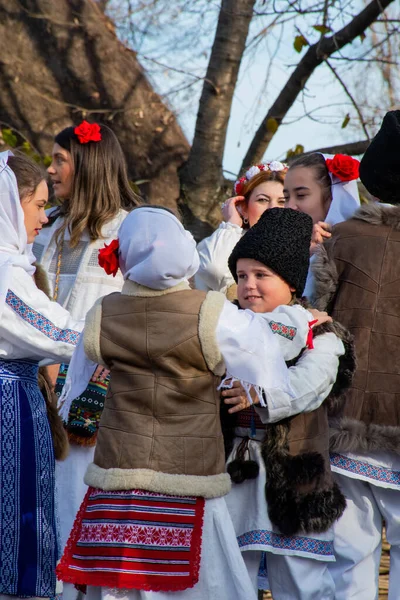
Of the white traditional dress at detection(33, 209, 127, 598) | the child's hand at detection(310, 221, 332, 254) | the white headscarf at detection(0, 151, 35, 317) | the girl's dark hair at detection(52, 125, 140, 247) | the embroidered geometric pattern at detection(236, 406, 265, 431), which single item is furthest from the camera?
the girl's dark hair at detection(52, 125, 140, 247)

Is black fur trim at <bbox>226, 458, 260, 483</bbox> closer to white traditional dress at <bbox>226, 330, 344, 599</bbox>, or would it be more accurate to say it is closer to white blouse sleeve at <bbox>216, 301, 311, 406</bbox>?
white traditional dress at <bbox>226, 330, 344, 599</bbox>

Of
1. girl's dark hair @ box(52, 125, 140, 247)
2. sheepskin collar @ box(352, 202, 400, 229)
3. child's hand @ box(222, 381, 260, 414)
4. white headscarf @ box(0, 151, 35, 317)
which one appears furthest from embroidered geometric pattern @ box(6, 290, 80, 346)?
sheepskin collar @ box(352, 202, 400, 229)

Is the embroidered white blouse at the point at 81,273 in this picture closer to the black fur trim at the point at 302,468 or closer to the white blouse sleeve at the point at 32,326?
the white blouse sleeve at the point at 32,326

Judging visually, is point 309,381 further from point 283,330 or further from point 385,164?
point 385,164

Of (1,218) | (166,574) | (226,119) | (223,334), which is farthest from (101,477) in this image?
(226,119)

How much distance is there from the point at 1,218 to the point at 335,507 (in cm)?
164

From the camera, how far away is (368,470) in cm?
336

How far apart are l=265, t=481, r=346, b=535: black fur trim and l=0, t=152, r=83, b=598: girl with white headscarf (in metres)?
0.90

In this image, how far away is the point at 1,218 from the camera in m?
3.43

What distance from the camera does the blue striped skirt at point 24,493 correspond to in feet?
10.8

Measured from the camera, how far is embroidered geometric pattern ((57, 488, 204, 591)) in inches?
106

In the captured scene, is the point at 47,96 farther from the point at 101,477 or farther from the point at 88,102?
the point at 101,477

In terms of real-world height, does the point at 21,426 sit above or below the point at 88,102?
below

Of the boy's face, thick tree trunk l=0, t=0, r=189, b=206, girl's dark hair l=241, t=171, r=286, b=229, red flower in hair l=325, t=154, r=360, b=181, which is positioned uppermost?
thick tree trunk l=0, t=0, r=189, b=206
